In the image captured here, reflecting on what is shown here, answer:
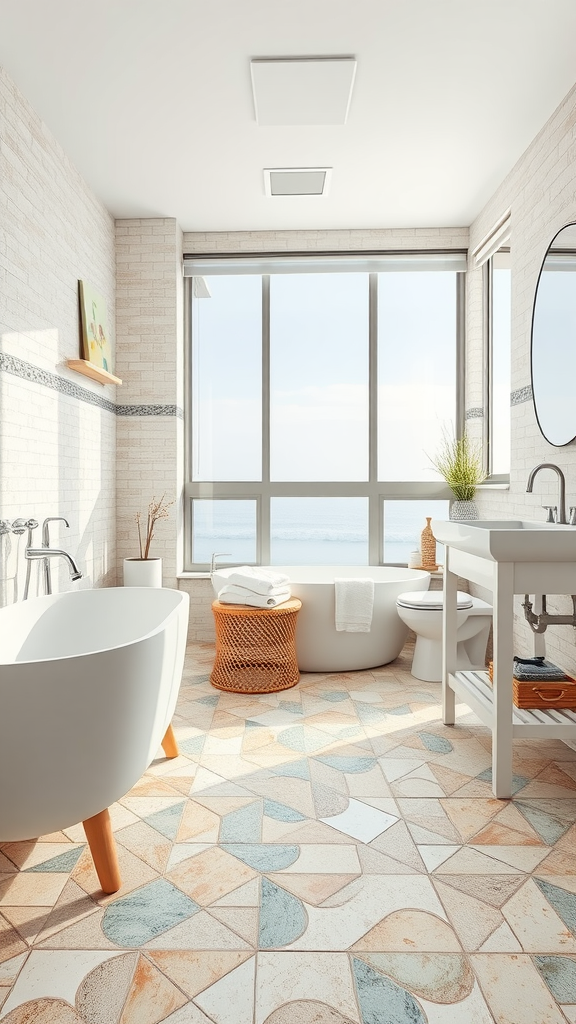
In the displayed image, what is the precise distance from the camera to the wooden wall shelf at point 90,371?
338cm

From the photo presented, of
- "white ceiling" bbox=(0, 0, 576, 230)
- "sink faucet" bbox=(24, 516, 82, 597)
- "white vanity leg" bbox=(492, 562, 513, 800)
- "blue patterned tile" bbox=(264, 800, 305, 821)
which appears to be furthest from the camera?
"sink faucet" bbox=(24, 516, 82, 597)

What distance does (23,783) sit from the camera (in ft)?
4.67

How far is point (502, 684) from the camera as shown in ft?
7.16

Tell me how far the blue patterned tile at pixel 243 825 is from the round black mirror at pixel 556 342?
2000mm

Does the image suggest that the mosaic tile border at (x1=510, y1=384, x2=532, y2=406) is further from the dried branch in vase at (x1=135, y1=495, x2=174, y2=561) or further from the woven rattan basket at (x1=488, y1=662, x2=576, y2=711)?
the dried branch in vase at (x1=135, y1=495, x2=174, y2=561)

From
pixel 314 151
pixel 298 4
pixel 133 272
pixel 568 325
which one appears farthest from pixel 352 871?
pixel 133 272

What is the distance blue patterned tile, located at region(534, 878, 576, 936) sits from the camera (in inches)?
60.3

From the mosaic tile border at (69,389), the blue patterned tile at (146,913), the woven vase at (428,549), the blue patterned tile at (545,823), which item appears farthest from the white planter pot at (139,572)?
the blue patterned tile at (545,823)

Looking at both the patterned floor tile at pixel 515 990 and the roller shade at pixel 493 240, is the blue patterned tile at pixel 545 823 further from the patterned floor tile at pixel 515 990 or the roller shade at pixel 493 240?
the roller shade at pixel 493 240

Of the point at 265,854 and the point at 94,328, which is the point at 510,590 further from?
the point at 94,328

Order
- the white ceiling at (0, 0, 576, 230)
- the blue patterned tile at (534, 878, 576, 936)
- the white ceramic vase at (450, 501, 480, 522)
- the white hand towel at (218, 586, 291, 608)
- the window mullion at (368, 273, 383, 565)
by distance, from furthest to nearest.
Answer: the window mullion at (368, 273, 383, 565) → the white ceramic vase at (450, 501, 480, 522) → the white hand towel at (218, 586, 291, 608) → the white ceiling at (0, 0, 576, 230) → the blue patterned tile at (534, 878, 576, 936)

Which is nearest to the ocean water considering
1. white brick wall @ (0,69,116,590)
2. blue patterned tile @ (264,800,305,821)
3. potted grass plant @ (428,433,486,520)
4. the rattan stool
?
potted grass plant @ (428,433,486,520)

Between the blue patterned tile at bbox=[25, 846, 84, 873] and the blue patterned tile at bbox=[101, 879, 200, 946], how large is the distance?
0.25 meters

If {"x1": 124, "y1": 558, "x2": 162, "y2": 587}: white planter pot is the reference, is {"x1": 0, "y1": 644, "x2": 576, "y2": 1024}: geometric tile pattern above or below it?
below
